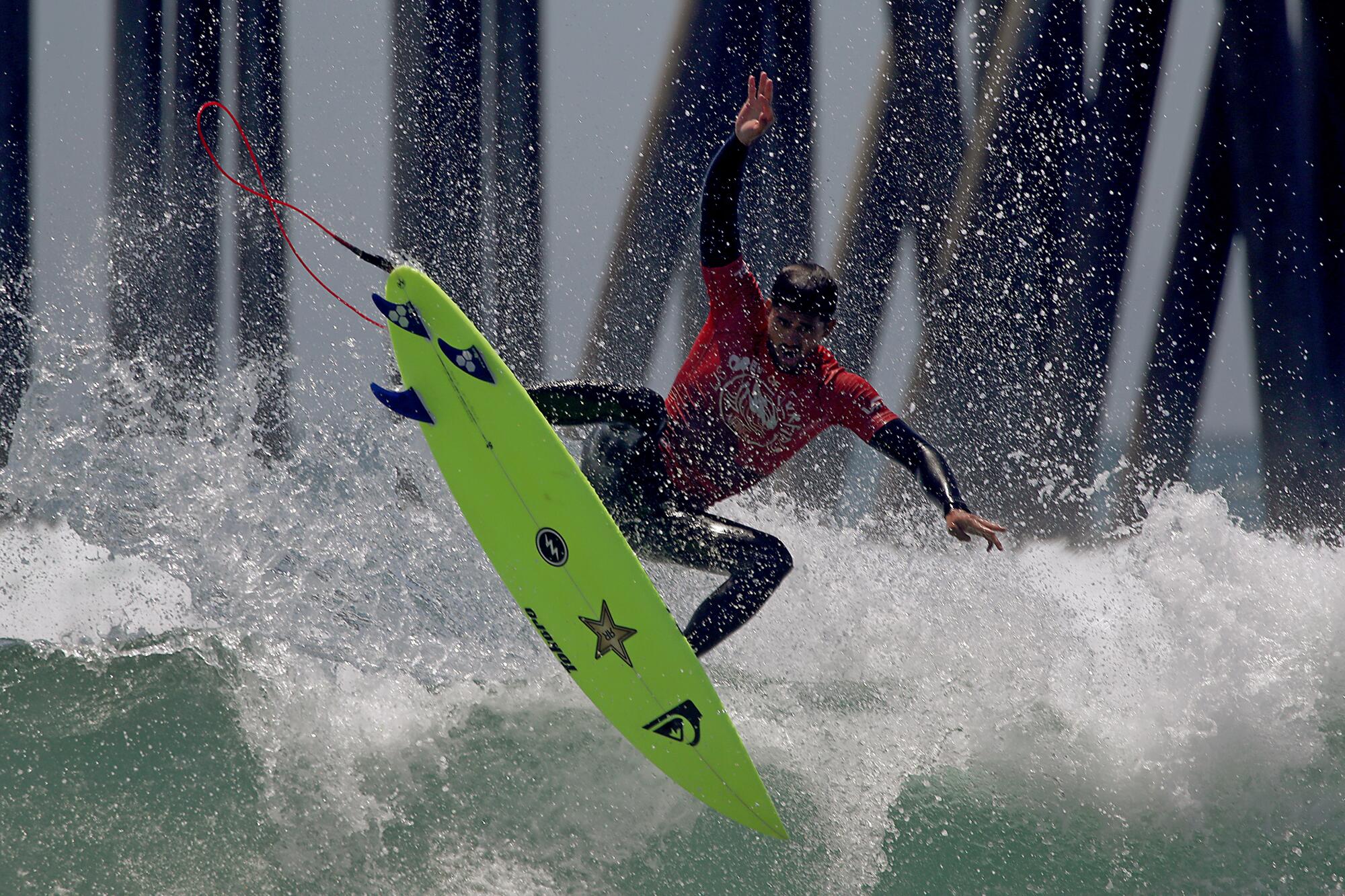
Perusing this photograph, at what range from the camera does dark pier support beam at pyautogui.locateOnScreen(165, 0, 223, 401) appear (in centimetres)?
744

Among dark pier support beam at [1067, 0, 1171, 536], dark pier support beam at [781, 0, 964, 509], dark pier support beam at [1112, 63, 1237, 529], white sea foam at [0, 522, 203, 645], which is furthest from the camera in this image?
dark pier support beam at [1112, 63, 1237, 529]

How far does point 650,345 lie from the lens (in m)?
7.69

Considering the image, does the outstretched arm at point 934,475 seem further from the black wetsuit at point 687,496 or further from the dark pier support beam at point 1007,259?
the dark pier support beam at point 1007,259

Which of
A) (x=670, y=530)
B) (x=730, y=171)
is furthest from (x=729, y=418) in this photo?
(x=730, y=171)

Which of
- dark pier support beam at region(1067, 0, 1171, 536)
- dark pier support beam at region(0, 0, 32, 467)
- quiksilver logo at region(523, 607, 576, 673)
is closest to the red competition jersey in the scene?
quiksilver logo at region(523, 607, 576, 673)

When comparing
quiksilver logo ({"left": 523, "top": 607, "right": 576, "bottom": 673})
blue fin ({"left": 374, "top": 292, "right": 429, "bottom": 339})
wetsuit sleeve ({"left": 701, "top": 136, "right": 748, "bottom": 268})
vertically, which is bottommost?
quiksilver logo ({"left": 523, "top": 607, "right": 576, "bottom": 673})

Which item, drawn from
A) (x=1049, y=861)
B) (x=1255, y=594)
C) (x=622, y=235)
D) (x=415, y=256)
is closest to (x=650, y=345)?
(x=622, y=235)

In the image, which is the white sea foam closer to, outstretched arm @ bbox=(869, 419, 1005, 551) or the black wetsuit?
the black wetsuit

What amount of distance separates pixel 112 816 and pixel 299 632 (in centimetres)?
92

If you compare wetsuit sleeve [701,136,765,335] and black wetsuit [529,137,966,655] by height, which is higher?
wetsuit sleeve [701,136,765,335]

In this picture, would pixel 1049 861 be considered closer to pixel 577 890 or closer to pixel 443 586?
pixel 577 890

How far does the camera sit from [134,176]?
7.50m

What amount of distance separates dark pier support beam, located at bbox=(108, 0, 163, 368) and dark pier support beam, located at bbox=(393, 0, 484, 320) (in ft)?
5.87

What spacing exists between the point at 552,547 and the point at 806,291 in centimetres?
112
